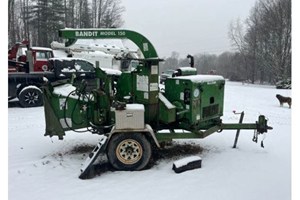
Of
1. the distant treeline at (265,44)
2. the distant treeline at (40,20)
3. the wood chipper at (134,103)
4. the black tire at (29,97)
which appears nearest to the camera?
the wood chipper at (134,103)

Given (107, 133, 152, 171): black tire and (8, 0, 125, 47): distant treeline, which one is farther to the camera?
(8, 0, 125, 47): distant treeline

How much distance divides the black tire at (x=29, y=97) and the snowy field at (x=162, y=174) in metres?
4.89

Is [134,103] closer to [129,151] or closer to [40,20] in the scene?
[129,151]

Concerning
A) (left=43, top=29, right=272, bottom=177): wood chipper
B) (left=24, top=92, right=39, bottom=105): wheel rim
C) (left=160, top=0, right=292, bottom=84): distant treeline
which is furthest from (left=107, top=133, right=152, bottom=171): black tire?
(left=160, top=0, right=292, bottom=84): distant treeline

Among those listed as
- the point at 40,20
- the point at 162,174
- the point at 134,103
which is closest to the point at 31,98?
the point at 134,103

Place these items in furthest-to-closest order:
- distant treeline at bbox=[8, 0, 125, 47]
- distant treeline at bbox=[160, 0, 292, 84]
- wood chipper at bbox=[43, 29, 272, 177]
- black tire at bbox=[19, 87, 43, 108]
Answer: distant treeline at bbox=[8, 0, 125, 47]
distant treeline at bbox=[160, 0, 292, 84]
black tire at bbox=[19, 87, 43, 108]
wood chipper at bbox=[43, 29, 272, 177]

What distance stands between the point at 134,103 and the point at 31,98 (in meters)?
7.75

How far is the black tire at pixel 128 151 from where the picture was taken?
5.15m

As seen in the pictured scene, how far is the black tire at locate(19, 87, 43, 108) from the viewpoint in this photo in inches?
470

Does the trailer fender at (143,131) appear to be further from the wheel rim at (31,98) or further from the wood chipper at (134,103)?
the wheel rim at (31,98)

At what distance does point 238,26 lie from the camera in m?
48.8

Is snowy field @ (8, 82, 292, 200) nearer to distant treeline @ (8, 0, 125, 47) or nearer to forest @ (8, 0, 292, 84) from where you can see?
forest @ (8, 0, 292, 84)

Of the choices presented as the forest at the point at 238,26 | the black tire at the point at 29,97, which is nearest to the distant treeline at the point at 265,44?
the forest at the point at 238,26

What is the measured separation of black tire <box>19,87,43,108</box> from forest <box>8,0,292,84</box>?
12573 mm
